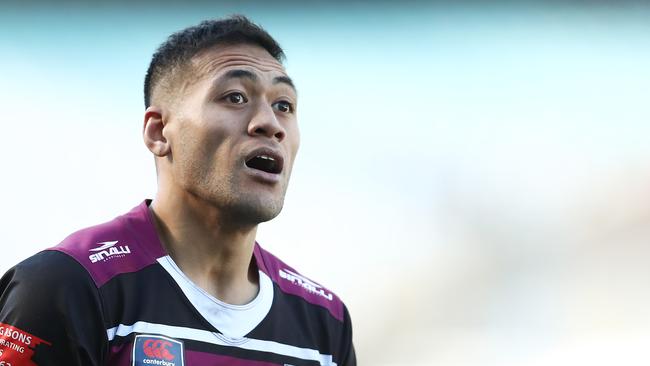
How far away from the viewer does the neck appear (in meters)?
3.07

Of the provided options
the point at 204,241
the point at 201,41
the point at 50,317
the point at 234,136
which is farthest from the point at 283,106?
the point at 50,317

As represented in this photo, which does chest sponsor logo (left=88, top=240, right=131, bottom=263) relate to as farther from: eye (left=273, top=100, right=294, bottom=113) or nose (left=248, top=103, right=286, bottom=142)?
eye (left=273, top=100, right=294, bottom=113)

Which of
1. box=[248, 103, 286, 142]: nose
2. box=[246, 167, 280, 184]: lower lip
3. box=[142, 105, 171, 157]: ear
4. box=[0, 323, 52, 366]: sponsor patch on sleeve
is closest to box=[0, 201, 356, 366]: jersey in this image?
box=[0, 323, 52, 366]: sponsor patch on sleeve

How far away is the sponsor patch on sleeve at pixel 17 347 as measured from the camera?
2496 mm

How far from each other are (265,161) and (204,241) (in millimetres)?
395

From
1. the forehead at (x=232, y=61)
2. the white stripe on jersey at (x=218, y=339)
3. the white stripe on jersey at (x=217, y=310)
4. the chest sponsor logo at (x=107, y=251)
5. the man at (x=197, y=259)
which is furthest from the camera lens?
the forehead at (x=232, y=61)

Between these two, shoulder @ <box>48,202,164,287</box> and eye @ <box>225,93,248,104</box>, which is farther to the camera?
eye @ <box>225,93,248,104</box>

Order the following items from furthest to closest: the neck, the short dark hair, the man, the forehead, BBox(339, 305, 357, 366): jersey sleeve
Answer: BBox(339, 305, 357, 366): jersey sleeve → the short dark hair → the forehead → the neck → the man

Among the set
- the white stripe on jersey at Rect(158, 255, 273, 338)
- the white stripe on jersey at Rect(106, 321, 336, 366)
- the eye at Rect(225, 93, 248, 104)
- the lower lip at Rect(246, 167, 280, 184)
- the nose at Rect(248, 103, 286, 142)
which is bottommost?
the white stripe on jersey at Rect(106, 321, 336, 366)

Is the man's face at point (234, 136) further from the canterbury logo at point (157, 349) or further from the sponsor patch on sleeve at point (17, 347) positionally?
the sponsor patch on sleeve at point (17, 347)

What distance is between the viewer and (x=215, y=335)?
2928 millimetres

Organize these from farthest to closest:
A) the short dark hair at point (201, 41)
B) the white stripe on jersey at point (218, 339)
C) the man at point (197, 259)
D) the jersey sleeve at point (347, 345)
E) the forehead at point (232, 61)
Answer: the jersey sleeve at point (347, 345), the short dark hair at point (201, 41), the forehead at point (232, 61), the white stripe on jersey at point (218, 339), the man at point (197, 259)

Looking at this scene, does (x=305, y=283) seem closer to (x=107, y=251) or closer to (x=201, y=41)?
(x=107, y=251)

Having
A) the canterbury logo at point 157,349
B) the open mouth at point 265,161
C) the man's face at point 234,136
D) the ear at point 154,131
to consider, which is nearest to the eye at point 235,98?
the man's face at point 234,136
